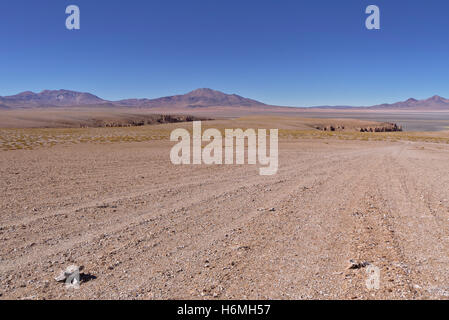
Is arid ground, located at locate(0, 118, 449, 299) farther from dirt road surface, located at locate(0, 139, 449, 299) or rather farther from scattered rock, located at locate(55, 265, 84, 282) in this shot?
scattered rock, located at locate(55, 265, 84, 282)

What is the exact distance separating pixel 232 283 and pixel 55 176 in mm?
8919

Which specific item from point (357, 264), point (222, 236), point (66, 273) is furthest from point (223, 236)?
point (66, 273)

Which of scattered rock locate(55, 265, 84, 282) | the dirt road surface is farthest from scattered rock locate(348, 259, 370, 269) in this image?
scattered rock locate(55, 265, 84, 282)

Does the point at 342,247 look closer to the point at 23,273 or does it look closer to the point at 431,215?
the point at 431,215

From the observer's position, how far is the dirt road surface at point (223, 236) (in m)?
4.03

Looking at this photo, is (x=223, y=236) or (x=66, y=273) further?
(x=223, y=236)

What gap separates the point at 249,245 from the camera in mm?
5316

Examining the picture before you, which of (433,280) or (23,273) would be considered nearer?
(433,280)

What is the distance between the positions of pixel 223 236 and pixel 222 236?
2 centimetres

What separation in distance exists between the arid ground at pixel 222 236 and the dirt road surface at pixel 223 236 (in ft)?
0.07

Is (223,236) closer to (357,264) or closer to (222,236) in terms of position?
(222,236)

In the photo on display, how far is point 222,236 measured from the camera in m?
5.71
